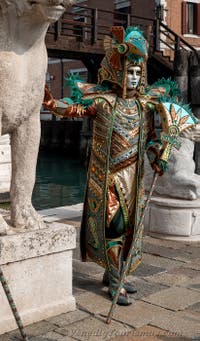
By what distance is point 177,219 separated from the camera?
6375 millimetres

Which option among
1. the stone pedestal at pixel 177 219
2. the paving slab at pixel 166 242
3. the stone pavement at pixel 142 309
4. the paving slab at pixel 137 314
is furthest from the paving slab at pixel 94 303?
the stone pedestal at pixel 177 219

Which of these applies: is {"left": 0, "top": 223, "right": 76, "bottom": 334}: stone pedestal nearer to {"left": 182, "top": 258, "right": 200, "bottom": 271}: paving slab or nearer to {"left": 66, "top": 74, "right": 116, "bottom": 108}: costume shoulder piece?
{"left": 66, "top": 74, "right": 116, "bottom": 108}: costume shoulder piece

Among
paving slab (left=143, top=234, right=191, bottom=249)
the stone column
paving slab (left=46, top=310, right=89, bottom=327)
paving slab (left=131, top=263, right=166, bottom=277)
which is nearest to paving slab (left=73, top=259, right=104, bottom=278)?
paving slab (left=131, top=263, right=166, bottom=277)

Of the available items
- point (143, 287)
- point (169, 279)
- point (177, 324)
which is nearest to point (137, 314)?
point (177, 324)

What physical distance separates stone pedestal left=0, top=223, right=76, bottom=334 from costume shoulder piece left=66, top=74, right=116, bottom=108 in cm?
103

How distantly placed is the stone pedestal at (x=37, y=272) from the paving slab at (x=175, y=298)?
0.73 m

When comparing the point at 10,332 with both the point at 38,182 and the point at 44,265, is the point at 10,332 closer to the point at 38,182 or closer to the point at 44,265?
the point at 44,265

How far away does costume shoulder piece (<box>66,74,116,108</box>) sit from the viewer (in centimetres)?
423

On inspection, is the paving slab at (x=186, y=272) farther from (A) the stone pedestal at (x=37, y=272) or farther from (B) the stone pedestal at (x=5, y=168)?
(B) the stone pedestal at (x=5, y=168)

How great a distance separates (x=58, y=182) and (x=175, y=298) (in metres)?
14.9

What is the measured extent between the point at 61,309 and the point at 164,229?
2.80m

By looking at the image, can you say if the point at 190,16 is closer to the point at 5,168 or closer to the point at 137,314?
the point at 5,168

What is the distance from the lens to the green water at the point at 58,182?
14469mm

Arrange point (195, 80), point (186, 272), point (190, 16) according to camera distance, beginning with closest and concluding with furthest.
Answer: point (186, 272), point (195, 80), point (190, 16)
